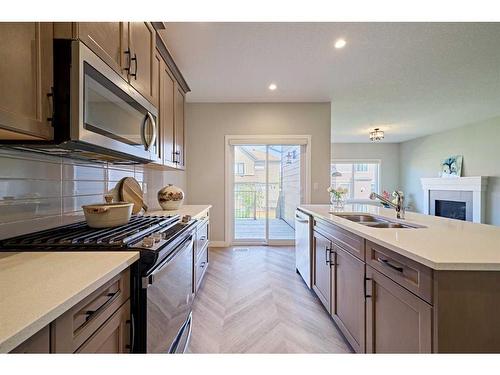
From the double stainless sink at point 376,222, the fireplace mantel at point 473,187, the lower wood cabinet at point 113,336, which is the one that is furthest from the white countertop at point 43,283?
the fireplace mantel at point 473,187

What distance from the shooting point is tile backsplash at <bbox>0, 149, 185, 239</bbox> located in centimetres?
111

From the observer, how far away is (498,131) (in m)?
4.95

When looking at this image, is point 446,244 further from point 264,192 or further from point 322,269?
point 264,192

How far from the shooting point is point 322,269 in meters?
2.13

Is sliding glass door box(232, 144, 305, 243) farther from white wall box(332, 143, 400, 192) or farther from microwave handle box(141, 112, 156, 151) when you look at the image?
white wall box(332, 143, 400, 192)

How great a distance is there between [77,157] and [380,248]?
176cm

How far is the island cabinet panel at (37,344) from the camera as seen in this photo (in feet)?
1.73

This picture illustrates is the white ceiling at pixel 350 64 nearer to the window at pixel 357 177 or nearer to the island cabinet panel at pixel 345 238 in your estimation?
the island cabinet panel at pixel 345 238

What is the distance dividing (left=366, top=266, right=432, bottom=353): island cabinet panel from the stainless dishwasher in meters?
1.15

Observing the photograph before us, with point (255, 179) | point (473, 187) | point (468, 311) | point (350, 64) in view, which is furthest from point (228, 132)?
point (473, 187)

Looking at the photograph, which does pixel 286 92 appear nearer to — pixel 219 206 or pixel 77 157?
pixel 219 206

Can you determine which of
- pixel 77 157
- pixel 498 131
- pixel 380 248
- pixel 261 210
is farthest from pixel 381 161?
pixel 77 157

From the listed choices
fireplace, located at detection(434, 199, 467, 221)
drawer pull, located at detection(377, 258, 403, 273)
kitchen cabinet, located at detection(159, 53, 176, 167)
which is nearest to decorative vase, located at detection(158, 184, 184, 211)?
kitchen cabinet, located at detection(159, 53, 176, 167)

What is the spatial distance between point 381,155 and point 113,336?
8.72 meters
